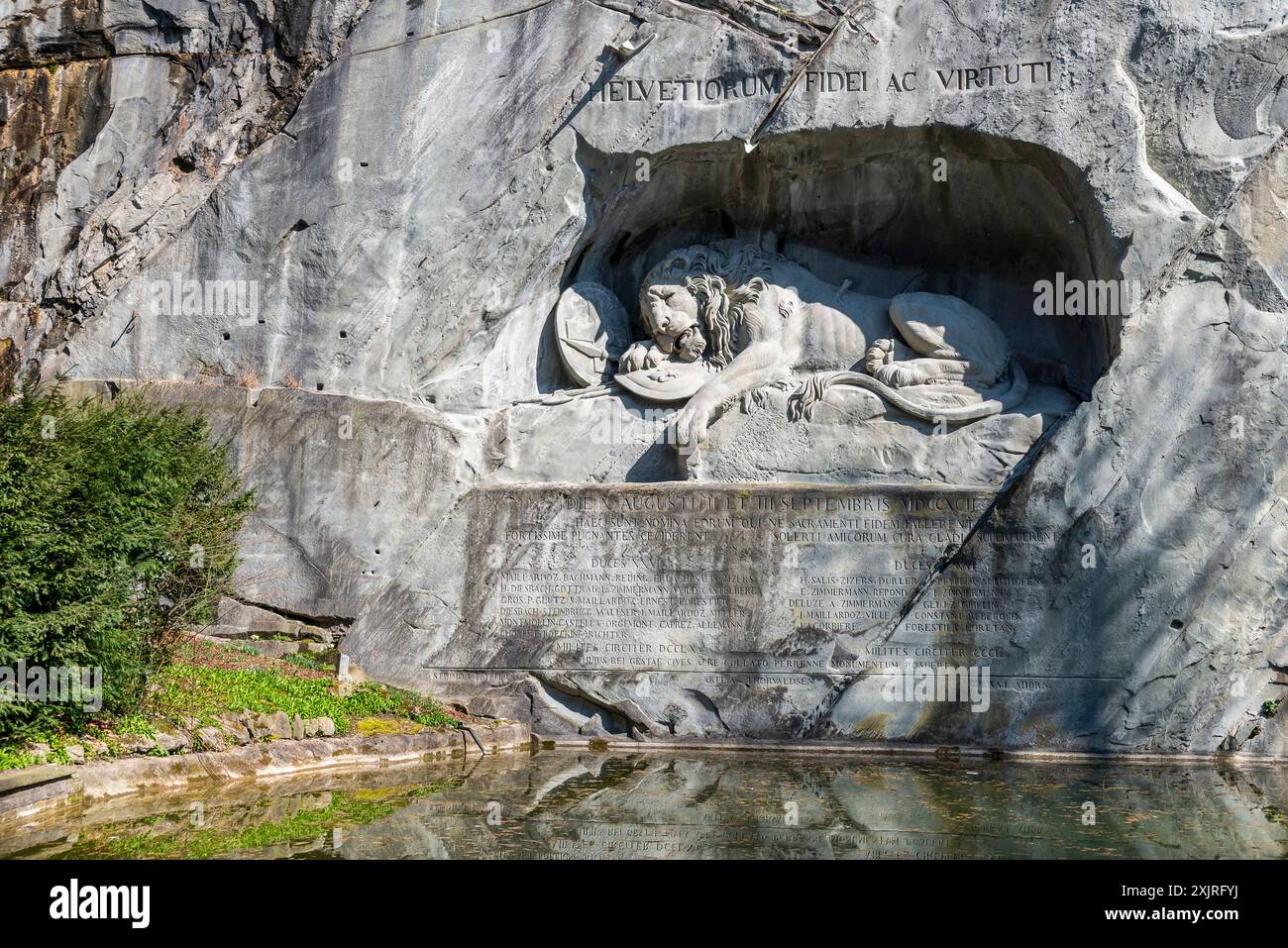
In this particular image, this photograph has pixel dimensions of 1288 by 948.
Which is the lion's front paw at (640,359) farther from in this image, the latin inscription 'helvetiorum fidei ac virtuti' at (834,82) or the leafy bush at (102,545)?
the leafy bush at (102,545)

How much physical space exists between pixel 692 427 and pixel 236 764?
4879 millimetres

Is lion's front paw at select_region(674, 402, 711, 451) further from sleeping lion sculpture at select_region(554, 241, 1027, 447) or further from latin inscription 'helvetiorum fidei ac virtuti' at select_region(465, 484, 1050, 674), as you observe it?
latin inscription 'helvetiorum fidei ac virtuti' at select_region(465, 484, 1050, 674)

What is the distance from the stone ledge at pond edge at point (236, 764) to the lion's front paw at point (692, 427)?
2731 millimetres

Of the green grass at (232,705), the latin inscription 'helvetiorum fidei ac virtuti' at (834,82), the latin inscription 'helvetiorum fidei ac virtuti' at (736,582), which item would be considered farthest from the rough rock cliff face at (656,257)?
the green grass at (232,705)

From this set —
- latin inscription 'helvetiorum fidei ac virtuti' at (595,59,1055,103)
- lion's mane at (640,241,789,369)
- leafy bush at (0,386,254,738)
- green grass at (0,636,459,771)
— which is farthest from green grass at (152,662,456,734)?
latin inscription 'helvetiorum fidei ac virtuti' at (595,59,1055,103)

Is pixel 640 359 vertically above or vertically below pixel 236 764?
above

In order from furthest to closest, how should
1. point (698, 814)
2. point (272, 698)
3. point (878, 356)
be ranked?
point (878, 356)
point (272, 698)
point (698, 814)

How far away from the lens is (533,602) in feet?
35.5

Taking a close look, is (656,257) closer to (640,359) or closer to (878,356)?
(640,359)

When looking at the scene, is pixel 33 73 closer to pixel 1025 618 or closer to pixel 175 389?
pixel 175 389

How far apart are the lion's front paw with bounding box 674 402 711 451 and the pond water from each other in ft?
9.62

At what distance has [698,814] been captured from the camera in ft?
22.9

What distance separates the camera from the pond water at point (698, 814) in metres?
5.89

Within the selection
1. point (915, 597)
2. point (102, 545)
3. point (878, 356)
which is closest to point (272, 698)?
point (102, 545)
